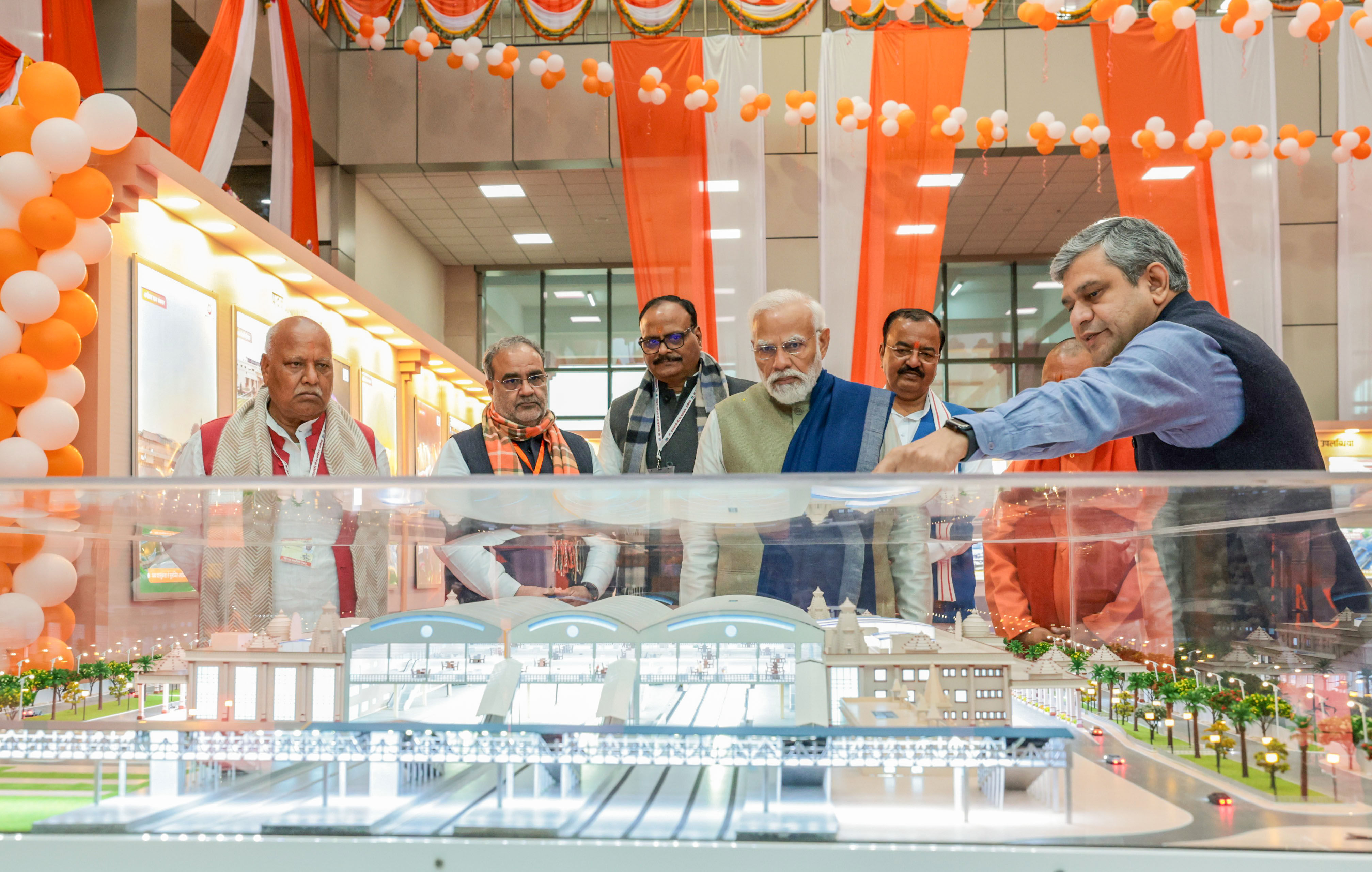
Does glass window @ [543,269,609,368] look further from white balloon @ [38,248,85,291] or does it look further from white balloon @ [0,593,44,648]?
white balloon @ [0,593,44,648]

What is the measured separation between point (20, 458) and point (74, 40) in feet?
7.67

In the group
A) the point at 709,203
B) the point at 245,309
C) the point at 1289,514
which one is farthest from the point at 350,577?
the point at 709,203

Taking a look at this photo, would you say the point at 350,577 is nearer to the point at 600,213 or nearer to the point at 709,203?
the point at 709,203

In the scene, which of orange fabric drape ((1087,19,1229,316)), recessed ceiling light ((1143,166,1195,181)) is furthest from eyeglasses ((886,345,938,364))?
recessed ceiling light ((1143,166,1195,181))

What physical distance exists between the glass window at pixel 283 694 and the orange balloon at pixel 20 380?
3154 mm

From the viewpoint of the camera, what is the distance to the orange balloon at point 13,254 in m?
3.62

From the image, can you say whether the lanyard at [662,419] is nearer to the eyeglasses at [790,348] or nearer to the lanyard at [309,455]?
the eyeglasses at [790,348]

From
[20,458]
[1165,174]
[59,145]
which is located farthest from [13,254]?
[1165,174]

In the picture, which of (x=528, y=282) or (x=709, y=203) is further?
(x=528, y=282)

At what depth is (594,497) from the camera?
1168 mm

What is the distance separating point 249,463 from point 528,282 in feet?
34.7

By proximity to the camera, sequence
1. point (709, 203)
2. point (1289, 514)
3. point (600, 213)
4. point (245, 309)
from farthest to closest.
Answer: point (600, 213)
point (709, 203)
point (245, 309)
point (1289, 514)

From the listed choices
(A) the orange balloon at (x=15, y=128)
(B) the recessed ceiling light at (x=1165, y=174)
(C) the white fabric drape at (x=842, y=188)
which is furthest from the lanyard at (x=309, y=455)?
(B) the recessed ceiling light at (x=1165, y=174)

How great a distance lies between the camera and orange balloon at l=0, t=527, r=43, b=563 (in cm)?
128
